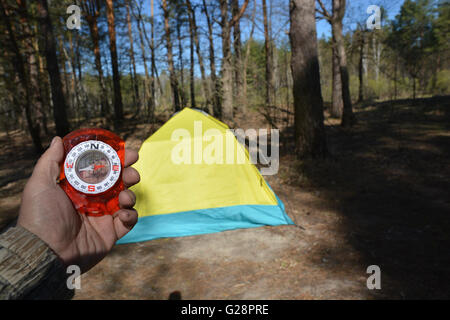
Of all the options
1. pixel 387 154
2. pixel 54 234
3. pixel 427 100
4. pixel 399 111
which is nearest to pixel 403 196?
pixel 387 154

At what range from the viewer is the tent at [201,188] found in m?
4.34

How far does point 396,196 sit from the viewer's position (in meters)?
4.92

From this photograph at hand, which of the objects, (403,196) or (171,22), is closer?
(403,196)

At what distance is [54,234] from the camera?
128 cm

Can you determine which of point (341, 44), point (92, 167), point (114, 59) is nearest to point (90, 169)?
point (92, 167)

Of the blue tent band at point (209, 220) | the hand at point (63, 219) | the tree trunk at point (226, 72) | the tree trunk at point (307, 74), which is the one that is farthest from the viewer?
the tree trunk at point (226, 72)

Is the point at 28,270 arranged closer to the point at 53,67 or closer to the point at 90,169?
the point at 90,169

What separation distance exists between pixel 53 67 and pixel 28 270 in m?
9.85

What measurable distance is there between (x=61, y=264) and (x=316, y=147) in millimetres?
6291

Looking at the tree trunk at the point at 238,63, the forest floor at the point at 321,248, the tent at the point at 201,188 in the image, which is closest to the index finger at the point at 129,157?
the forest floor at the point at 321,248

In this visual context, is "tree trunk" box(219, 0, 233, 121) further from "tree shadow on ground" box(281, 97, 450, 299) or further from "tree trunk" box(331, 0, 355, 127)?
"tree trunk" box(331, 0, 355, 127)

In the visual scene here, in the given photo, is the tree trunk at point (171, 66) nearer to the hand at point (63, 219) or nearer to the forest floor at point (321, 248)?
the forest floor at point (321, 248)

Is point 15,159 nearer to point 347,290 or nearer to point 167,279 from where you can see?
point 167,279

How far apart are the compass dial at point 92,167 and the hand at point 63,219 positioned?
74mm
